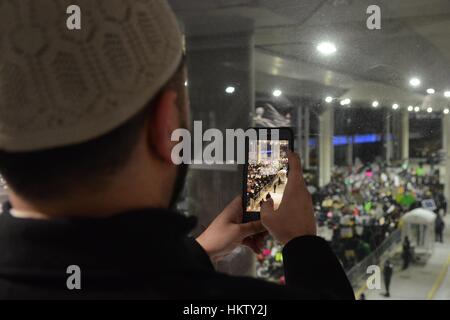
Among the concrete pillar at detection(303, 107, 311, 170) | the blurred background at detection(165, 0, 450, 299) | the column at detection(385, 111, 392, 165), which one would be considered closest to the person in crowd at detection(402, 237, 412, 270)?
the blurred background at detection(165, 0, 450, 299)

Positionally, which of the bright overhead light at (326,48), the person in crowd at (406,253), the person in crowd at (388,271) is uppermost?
the bright overhead light at (326,48)

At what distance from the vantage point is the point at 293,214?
22.3 inches

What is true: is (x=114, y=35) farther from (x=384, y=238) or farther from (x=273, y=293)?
(x=384, y=238)

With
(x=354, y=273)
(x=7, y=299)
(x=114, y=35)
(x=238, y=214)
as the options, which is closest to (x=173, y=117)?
(x=114, y=35)

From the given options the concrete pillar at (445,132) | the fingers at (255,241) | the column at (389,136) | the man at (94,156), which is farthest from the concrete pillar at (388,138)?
the man at (94,156)

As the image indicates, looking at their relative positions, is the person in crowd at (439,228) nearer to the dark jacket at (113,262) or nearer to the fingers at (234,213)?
the fingers at (234,213)

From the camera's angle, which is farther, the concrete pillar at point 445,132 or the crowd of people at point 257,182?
the concrete pillar at point 445,132

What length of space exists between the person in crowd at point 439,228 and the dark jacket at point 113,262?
92 cm

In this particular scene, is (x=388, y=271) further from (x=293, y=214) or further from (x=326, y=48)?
(x=293, y=214)

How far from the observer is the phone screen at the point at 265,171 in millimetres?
766

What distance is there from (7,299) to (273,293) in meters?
0.22

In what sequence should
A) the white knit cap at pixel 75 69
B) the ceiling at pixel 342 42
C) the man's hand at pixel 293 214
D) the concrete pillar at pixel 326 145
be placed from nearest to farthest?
the white knit cap at pixel 75 69 → the man's hand at pixel 293 214 → the ceiling at pixel 342 42 → the concrete pillar at pixel 326 145

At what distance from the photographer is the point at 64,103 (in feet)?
1.26

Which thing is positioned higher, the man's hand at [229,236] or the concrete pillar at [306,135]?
the concrete pillar at [306,135]
